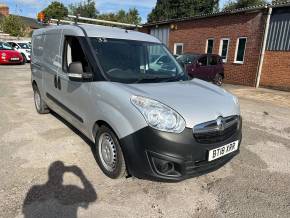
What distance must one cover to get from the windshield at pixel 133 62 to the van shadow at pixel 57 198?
4.78ft

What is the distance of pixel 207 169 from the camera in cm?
309

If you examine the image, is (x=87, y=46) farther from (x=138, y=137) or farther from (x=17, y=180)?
(x=17, y=180)

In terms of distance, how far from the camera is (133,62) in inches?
156

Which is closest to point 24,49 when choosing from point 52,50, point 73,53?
point 52,50

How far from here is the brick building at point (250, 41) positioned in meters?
12.5

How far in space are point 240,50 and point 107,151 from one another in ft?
42.2

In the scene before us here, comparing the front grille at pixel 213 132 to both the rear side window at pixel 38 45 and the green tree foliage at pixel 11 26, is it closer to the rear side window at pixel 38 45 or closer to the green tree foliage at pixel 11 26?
the rear side window at pixel 38 45

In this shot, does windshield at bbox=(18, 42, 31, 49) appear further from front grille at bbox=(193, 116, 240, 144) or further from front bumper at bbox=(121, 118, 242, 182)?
front grille at bbox=(193, 116, 240, 144)

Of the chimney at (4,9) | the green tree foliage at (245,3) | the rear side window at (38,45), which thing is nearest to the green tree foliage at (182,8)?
the green tree foliage at (245,3)


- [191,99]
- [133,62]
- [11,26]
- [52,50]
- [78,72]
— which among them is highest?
[11,26]

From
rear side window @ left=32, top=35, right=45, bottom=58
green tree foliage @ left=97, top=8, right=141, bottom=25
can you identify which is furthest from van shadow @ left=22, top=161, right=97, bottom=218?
green tree foliage @ left=97, top=8, right=141, bottom=25

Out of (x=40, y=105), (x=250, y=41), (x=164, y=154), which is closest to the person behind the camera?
(x=164, y=154)

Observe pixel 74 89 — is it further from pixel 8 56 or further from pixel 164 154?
pixel 8 56

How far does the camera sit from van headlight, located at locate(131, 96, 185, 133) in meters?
2.84
